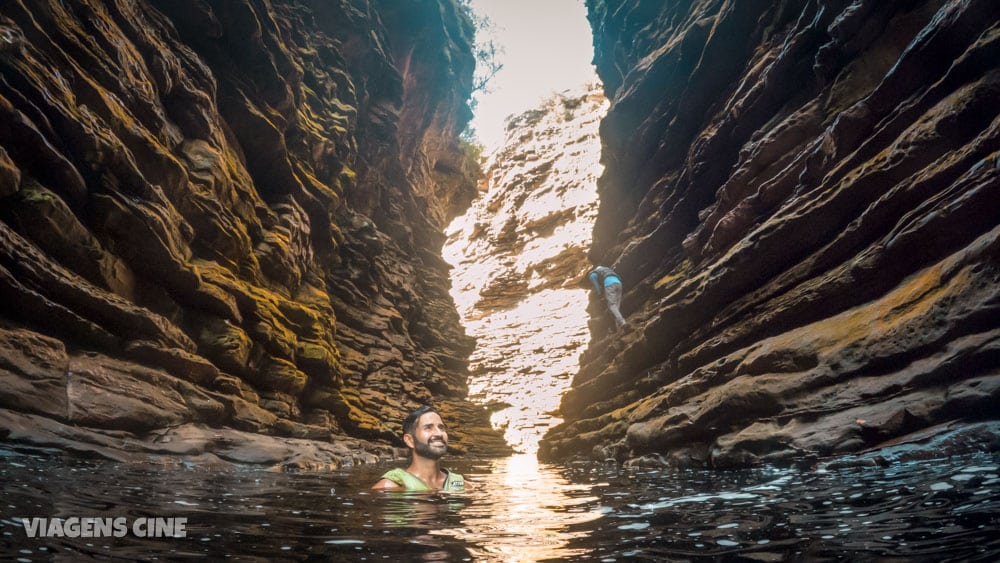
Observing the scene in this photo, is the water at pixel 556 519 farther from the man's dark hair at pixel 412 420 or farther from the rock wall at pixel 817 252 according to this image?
the rock wall at pixel 817 252

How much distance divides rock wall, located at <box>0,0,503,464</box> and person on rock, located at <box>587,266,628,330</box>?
874 centimetres

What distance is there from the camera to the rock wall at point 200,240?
8664 mm

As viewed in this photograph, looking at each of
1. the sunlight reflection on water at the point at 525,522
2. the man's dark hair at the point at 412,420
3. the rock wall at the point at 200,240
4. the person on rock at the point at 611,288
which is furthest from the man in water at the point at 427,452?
the person on rock at the point at 611,288

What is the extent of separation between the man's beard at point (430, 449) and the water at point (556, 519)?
63 centimetres

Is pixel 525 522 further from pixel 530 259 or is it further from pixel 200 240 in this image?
pixel 530 259

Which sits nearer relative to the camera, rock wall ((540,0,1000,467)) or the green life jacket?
the green life jacket

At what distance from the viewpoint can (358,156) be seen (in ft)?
86.7

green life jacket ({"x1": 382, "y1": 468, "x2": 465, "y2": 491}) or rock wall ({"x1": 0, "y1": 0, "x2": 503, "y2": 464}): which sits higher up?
rock wall ({"x1": 0, "y1": 0, "x2": 503, "y2": 464})

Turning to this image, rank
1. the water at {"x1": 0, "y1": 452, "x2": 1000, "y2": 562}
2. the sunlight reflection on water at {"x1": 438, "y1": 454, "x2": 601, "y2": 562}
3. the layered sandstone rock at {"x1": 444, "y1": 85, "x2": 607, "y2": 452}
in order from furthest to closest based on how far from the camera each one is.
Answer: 1. the layered sandstone rock at {"x1": 444, "y1": 85, "x2": 607, "y2": 452}
2. the sunlight reflection on water at {"x1": 438, "y1": 454, "x2": 601, "y2": 562}
3. the water at {"x1": 0, "y1": 452, "x2": 1000, "y2": 562}

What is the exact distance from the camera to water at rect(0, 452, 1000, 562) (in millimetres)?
2719

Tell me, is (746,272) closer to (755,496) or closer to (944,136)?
(944,136)

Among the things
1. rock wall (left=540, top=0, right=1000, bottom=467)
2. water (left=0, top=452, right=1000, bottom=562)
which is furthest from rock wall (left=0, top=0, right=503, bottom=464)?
rock wall (left=540, top=0, right=1000, bottom=467)

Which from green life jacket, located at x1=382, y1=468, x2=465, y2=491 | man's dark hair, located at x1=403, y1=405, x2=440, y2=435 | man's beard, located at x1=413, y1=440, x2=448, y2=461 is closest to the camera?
green life jacket, located at x1=382, y1=468, x2=465, y2=491

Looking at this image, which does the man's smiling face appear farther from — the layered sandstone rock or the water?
the layered sandstone rock
